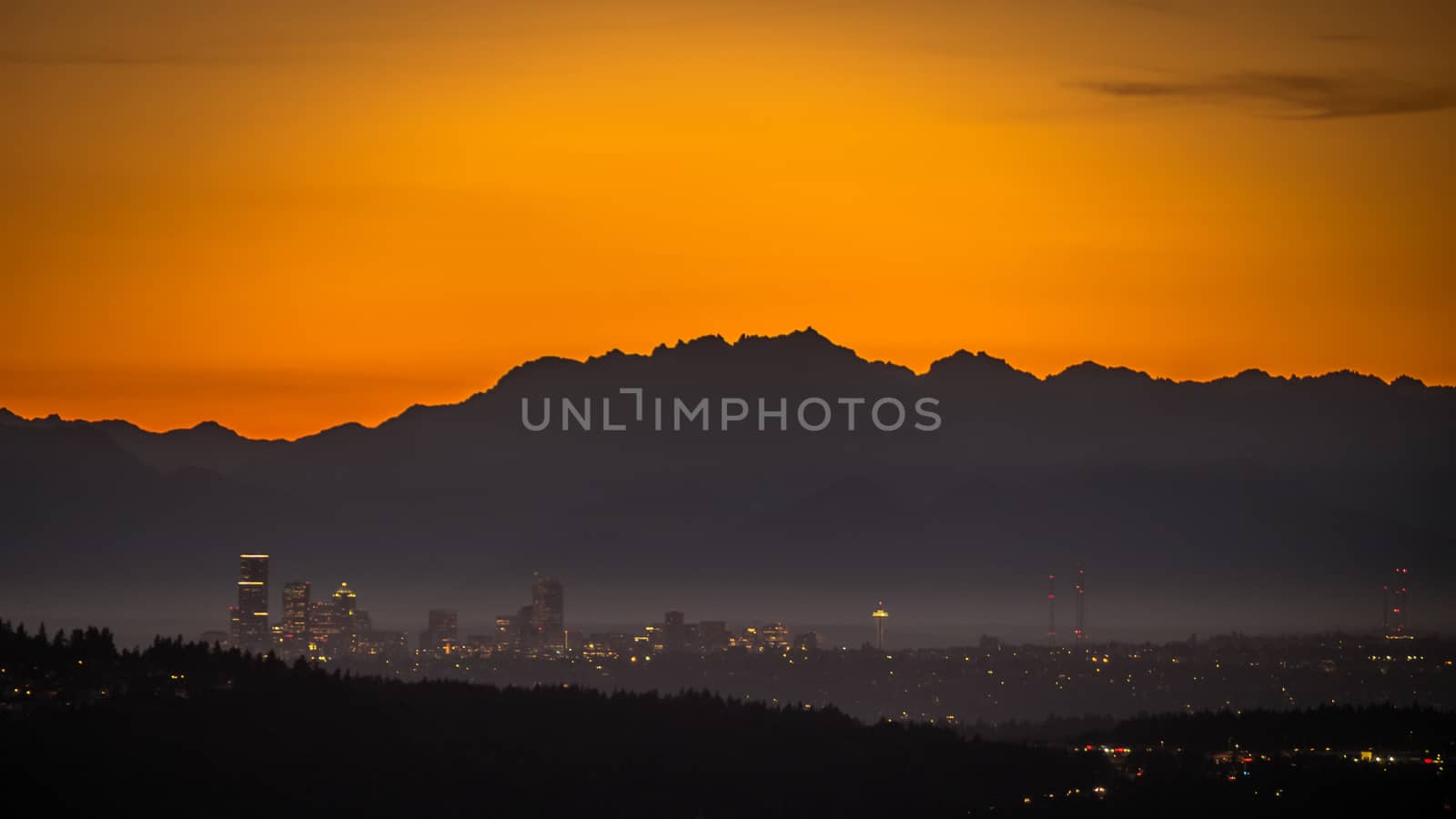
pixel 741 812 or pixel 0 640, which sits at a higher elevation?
pixel 0 640

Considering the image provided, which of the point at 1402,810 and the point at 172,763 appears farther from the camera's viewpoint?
the point at 1402,810

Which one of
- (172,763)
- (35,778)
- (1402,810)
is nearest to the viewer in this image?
(35,778)

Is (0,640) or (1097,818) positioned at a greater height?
(0,640)

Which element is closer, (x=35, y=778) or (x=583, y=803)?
(x=35, y=778)

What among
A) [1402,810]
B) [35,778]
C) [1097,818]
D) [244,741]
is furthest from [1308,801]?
[35,778]

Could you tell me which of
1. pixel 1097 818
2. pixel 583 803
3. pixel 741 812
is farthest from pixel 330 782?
pixel 1097 818

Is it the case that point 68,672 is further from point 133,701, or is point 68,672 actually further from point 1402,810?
point 1402,810

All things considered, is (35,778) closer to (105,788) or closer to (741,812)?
(105,788)

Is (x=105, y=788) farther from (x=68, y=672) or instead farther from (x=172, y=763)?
(x=68, y=672)

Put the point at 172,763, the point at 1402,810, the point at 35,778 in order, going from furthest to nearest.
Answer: the point at 1402,810
the point at 172,763
the point at 35,778
